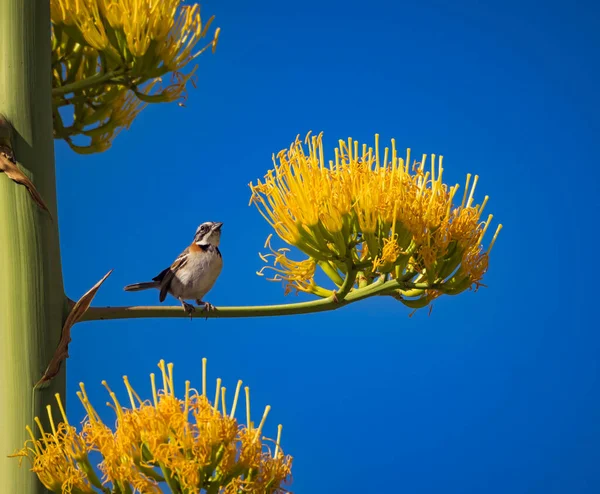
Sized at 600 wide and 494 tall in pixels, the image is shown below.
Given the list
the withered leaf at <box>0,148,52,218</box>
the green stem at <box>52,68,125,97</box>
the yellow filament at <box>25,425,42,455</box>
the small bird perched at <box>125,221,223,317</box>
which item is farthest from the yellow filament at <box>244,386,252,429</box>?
A: the green stem at <box>52,68,125,97</box>

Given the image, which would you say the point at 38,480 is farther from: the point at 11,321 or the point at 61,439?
the point at 11,321

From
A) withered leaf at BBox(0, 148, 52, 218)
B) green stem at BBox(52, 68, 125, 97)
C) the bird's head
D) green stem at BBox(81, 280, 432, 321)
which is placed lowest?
green stem at BBox(81, 280, 432, 321)

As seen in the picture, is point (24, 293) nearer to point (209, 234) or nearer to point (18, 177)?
point (18, 177)

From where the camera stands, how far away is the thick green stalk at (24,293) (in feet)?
10.5

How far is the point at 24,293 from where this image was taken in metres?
3.23

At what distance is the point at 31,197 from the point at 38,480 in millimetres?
1054

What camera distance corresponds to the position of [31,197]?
3273 mm

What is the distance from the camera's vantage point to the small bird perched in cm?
450

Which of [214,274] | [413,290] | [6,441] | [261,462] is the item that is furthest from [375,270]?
[6,441]

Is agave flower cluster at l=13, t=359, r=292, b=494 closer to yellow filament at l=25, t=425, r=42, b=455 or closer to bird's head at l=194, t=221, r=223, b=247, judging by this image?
yellow filament at l=25, t=425, r=42, b=455

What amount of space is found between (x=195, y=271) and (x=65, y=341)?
51.9 inches

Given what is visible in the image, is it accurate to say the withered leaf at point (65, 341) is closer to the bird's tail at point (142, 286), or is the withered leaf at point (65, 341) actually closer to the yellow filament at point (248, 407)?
the yellow filament at point (248, 407)

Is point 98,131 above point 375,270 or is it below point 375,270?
above

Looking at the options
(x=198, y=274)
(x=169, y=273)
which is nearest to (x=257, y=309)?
(x=198, y=274)
